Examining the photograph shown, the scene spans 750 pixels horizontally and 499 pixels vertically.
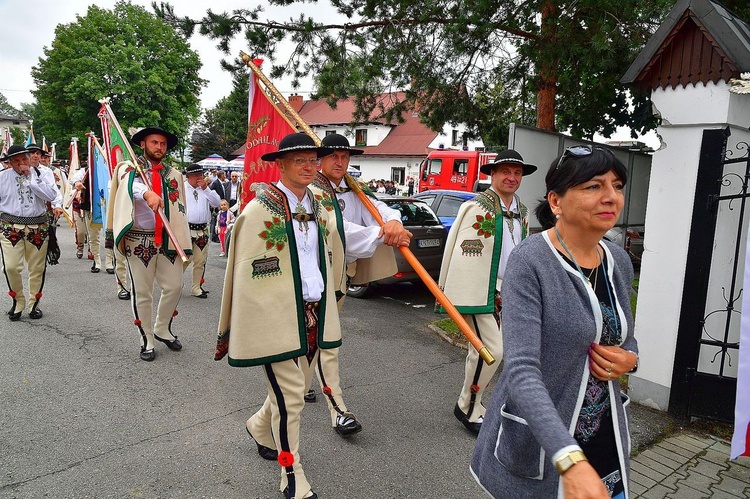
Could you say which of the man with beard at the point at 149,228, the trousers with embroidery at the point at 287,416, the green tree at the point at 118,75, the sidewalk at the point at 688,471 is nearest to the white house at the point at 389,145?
the green tree at the point at 118,75

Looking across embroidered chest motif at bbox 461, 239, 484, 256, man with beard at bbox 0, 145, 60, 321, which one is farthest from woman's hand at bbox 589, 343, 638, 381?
man with beard at bbox 0, 145, 60, 321

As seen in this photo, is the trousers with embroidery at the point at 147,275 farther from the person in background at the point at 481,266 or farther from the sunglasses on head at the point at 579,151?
the sunglasses on head at the point at 579,151

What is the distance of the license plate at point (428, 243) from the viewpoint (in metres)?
8.42

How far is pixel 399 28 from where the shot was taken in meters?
7.68

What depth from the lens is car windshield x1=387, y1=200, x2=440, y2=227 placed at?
8.64 m

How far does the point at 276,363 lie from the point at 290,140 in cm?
123

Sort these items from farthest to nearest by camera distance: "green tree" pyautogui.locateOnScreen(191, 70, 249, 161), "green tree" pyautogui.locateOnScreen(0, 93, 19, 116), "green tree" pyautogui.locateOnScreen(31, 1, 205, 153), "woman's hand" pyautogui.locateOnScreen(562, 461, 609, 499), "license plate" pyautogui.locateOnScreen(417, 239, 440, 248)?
"green tree" pyautogui.locateOnScreen(0, 93, 19, 116) → "green tree" pyautogui.locateOnScreen(191, 70, 249, 161) → "green tree" pyautogui.locateOnScreen(31, 1, 205, 153) → "license plate" pyautogui.locateOnScreen(417, 239, 440, 248) → "woman's hand" pyautogui.locateOnScreen(562, 461, 609, 499)

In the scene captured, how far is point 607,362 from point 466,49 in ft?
21.8

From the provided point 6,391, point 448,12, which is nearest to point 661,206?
point 448,12

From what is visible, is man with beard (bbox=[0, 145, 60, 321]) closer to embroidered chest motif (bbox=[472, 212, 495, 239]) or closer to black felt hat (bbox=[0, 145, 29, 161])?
black felt hat (bbox=[0, 145, 29, 161])

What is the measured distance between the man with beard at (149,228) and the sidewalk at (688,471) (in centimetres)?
431

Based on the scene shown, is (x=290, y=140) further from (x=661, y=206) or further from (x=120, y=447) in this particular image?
(x=661, y=206)

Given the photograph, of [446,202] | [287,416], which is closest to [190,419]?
[287,416]

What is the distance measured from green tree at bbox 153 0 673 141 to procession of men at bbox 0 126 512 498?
2935 mm
